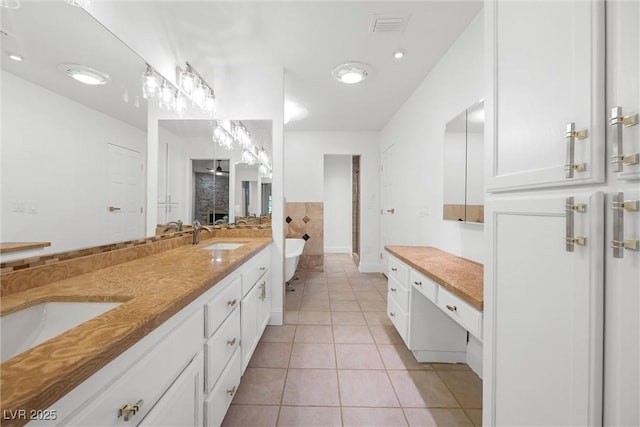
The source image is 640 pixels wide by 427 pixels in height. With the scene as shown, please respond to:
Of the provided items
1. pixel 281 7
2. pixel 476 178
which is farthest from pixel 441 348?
pixel 281 7

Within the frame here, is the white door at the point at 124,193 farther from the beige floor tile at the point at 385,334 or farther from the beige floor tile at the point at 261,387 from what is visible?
the beige floor tile at the point at 385,334

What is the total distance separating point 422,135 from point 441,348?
2110mm

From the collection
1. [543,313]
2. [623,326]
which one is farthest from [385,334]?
[623,326]

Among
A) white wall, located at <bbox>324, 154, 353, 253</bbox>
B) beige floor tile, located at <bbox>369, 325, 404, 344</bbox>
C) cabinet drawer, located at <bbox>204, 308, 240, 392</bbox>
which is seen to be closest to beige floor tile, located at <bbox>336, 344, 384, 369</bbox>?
beige floor tile, located at <bbox>369, 325, 404, 344</bbox>

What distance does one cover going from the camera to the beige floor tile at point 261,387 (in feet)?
5.07

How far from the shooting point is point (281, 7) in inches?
69.2

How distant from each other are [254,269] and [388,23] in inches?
83.6

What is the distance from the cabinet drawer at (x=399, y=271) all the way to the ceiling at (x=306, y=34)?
1.88m

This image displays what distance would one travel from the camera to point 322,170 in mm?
4672

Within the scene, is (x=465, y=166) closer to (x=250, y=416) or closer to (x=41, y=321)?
(x=250, y=416)

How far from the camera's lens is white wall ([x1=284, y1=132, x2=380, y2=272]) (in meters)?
4.64

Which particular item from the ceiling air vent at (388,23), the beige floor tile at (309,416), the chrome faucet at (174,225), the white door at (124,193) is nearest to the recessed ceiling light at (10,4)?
the white door at (124,193)

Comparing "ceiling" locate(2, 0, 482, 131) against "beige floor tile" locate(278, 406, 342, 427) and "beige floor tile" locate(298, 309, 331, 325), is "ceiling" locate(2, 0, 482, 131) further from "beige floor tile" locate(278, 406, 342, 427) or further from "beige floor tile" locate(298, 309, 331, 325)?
"beige floor tile" locate(298, 309, 331, 325)

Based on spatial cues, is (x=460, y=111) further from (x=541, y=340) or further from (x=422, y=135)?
(x=541, y=340)
